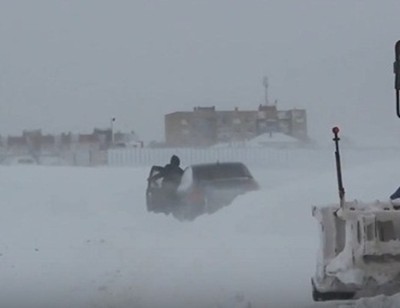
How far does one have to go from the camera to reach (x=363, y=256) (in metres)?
5.89

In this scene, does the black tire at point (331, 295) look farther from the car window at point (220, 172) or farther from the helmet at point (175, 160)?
the car window at point (220, 172)

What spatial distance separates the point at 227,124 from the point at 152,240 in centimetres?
179

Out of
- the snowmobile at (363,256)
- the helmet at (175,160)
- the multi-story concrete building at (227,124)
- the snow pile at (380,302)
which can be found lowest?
the snow pile at (380,302)

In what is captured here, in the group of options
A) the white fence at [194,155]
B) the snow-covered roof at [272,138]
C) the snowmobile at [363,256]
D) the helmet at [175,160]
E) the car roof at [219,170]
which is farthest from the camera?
the car roof at [219,170]

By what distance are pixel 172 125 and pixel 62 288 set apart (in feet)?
8.37

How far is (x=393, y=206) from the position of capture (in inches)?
241

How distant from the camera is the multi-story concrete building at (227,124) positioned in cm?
997

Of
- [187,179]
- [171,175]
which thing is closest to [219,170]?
[187,179]

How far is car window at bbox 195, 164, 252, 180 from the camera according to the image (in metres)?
11.1

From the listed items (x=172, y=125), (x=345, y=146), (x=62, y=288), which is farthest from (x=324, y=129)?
(x=62, y=288)

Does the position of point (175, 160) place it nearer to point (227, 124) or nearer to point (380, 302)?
point (227, 124)

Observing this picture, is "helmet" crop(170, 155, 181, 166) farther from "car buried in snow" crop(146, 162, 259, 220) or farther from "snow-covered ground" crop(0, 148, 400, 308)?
"snow-covered ground" crop(0, 148, 400, 308)

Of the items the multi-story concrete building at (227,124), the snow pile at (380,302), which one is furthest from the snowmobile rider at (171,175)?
the snow pile at (380,302)

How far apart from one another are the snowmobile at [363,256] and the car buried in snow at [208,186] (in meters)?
5.01
